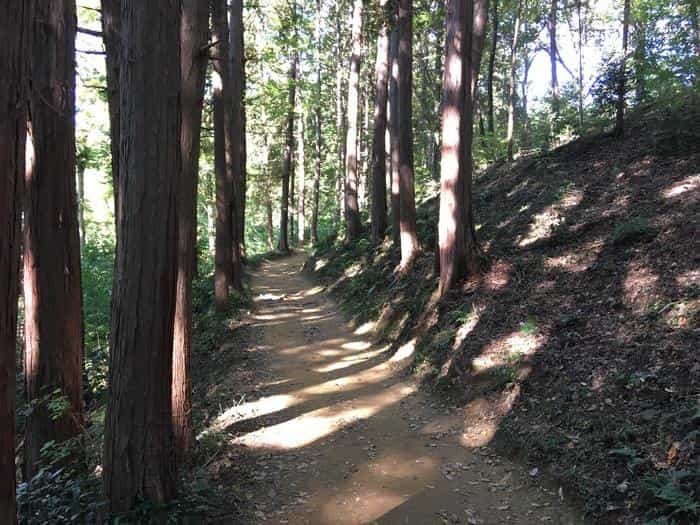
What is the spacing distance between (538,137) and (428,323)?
1165cm

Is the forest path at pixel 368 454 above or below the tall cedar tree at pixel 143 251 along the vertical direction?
below

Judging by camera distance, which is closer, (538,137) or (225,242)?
(225,242)

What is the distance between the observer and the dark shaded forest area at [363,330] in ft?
13.7

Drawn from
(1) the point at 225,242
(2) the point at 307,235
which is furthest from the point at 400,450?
(2) the point at 307,235

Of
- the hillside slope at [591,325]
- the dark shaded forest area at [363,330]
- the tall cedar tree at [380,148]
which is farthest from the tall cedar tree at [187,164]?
the tall cedar tree at [380,148]

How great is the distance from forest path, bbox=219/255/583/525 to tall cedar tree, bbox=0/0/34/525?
299 cm

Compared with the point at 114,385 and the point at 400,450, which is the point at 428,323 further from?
the point at 114,385

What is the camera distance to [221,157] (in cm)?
1232

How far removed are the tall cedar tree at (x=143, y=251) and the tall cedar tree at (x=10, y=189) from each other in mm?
1607

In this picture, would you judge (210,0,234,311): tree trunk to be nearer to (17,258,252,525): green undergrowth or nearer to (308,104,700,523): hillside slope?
(17,258,252,525): green undergrowth

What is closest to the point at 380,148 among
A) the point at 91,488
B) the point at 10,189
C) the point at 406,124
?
the point at 406,124

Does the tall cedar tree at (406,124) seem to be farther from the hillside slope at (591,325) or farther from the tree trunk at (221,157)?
the tree trunk at (221,157)

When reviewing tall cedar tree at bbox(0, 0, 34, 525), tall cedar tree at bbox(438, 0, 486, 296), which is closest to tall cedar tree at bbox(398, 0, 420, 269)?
tall cedar tree at bbox(438, 0, 486, 296)

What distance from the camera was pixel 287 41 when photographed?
54.2ft
